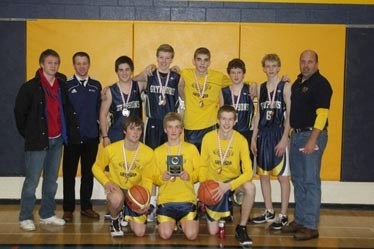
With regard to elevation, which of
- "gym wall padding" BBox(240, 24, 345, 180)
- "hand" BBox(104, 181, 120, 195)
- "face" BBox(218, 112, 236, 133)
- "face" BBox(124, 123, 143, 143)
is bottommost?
"hand" BBox(104, 181, 120, 195)

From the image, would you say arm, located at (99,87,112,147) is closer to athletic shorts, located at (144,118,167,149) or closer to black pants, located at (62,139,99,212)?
black pants, located at (62,139,99,212)

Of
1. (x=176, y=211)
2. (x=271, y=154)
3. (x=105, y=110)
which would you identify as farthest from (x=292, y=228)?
(x=105, y=110)

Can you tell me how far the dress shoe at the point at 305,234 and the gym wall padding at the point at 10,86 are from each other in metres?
3.86

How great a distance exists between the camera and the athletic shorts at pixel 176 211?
5.76 metres

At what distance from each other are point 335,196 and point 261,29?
2.51 meters

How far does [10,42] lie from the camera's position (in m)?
7.44

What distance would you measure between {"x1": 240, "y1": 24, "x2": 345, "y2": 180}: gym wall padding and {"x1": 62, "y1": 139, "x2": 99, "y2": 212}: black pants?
2.45 meters

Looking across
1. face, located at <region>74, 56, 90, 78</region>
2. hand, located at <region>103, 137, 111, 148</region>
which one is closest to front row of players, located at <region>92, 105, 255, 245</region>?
hand, located at <region>103, 137, 111, 148</region>

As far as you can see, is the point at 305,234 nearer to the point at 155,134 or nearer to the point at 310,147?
the point at 310,147

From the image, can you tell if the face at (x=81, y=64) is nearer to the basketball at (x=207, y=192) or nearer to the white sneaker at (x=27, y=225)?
the white sneaker at (x=27, y=225)

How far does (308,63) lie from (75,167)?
294 cm

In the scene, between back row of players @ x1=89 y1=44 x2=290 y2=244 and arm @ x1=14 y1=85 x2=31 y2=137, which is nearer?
back row of players @ x1=89 y1=44 x2=290 y2=244

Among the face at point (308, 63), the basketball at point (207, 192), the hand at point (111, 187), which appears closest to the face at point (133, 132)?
the hand at point (111, 187)

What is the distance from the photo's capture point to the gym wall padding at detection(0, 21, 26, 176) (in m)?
7.44
